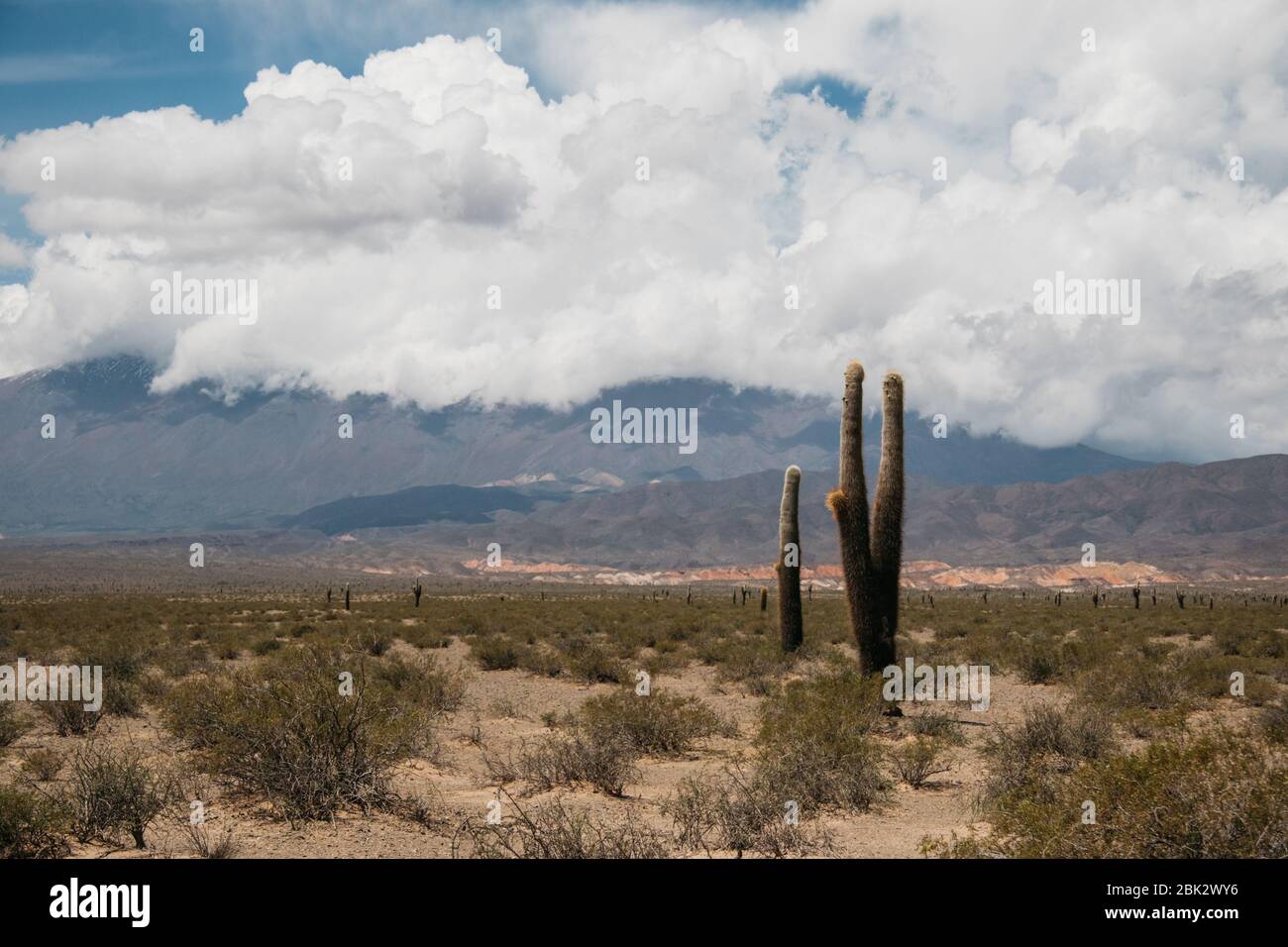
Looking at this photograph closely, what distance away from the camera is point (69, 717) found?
14883 millimetres

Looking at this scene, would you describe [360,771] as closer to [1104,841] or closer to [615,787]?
→ [615,787]

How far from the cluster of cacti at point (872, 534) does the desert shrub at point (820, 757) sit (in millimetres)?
3706

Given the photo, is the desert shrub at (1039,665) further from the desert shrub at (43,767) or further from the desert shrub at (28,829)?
the desert shrub at (28,829)

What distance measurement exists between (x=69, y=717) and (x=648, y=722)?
9191 millimetres

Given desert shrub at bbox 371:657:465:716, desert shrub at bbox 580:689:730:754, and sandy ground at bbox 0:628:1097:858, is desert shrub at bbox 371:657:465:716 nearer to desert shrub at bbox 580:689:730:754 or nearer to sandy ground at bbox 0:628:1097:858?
sandy ground at bbox 0:628:1097:858

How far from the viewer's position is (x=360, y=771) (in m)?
9.85

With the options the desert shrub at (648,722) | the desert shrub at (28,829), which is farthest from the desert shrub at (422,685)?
the desert shrub at (28,829)

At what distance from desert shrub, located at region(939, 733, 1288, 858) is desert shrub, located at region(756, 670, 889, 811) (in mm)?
3231

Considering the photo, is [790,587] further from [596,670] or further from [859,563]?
[859,563]
